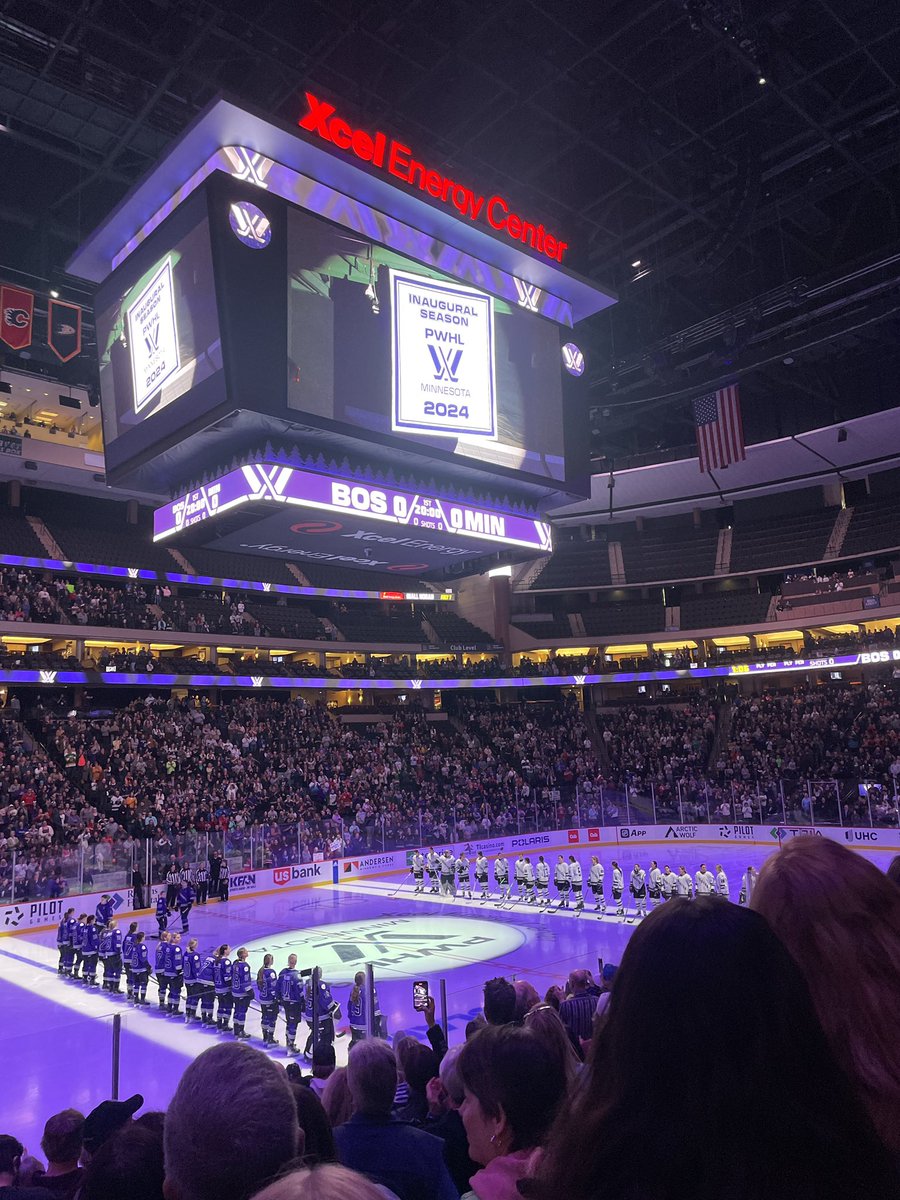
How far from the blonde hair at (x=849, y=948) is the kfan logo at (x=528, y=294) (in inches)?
476

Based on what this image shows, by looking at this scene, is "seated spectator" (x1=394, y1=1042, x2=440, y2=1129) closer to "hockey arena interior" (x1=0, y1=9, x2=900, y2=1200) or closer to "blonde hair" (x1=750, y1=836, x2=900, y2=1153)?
"hockey arena interior" (x1=0, y1=9, x2=900, y2=1200)

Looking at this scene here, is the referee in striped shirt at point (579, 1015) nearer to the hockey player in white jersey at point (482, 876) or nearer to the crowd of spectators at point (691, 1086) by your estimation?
the crowd of spectators at point (691, 1086)

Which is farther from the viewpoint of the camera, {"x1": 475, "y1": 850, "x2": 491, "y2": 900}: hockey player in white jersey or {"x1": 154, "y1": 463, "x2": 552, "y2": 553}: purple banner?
{"x1": 475, "y1": 850, "x2": 491, "y2": 900}: hockey player in white jersey

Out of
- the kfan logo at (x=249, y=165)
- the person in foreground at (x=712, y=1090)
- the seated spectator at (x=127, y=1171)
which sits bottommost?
the seated spectator at (x=127, y=1171)

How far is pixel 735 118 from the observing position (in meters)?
16.0

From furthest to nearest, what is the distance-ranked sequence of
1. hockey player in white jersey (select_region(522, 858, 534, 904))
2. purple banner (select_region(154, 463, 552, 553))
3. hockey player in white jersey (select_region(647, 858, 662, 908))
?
hockey player in white jersey (select_region(522, 858, 534, 904)) < hockey player in white jersey (select_region(647, 858, 662, 908)) < purple banner (select_region(154, 463, 552, 553))

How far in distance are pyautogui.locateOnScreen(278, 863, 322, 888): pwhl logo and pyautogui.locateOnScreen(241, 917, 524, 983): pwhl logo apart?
15.8 feet

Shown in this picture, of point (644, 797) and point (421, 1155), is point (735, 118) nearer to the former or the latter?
point (421, 1155)

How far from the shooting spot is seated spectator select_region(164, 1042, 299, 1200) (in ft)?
5.67

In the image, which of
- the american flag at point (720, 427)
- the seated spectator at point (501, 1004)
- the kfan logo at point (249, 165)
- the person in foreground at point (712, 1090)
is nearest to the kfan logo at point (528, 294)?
the kfan logo at point (249, 165)

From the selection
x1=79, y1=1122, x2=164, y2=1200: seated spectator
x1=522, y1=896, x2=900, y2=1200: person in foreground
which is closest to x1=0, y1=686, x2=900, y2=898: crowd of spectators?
x1=79, y1=1122, x2=164, y2=1200: seated spectator

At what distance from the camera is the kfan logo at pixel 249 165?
10.0 meters

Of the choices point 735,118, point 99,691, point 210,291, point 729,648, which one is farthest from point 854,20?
point 729,648

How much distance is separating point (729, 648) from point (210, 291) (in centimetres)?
4083
